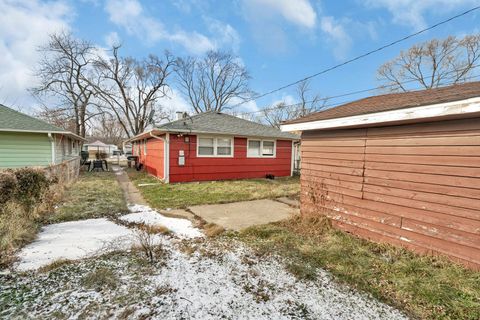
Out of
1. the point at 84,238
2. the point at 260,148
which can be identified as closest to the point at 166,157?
the point at 260,148

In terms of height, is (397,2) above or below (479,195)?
above

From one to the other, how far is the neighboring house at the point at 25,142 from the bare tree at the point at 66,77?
14.6 metres

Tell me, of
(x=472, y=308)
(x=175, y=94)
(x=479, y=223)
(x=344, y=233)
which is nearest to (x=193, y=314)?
(x=472, y=308)

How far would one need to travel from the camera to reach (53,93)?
2273 cm

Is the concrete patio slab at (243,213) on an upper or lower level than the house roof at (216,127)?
lower

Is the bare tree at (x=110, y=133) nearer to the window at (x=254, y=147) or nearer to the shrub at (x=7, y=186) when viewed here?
the window at (x=254, y=147)

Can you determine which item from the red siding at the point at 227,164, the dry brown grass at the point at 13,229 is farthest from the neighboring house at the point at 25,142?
the dry brown grass at the point at 13,229

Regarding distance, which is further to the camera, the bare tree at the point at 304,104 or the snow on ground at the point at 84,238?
the bare tree at the point at 304,104

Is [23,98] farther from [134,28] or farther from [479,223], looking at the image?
[479,223]

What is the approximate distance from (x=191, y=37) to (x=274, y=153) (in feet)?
29.8

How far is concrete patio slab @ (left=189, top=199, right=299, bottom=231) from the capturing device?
4.95m

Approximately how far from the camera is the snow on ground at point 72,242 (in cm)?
317

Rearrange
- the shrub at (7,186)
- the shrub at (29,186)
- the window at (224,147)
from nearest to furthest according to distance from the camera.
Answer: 1. the shrub at (7,186)
2. the shrub at (29,186)
3. the window at (224,147)

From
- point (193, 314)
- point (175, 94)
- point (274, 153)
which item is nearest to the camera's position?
point (193, 314)
